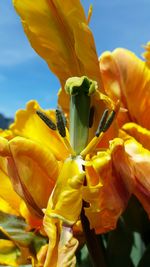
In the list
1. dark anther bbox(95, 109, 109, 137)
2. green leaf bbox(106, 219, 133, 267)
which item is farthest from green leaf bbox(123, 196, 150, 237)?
dark anther bbox(95, 109, 109, 137)

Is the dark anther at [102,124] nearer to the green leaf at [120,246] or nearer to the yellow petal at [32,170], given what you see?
the yellow petal at [32,170]

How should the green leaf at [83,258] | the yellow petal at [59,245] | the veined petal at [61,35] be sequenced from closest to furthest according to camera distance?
the yellow petal at [59,245], the veined petal at [61,35], the green leaf at [83,258]

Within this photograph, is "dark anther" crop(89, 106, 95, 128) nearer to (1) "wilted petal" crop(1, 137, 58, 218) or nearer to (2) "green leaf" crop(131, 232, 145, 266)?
(1) "wilted petal" crop(1, 137, 58, 218)

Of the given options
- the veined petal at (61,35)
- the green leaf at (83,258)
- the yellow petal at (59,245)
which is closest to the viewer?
the yellow petal at (59,245)

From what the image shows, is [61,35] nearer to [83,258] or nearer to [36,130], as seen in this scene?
[36,130]

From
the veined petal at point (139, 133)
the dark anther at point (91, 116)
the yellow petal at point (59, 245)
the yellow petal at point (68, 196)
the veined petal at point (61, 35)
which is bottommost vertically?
the yellow petal at point (59, 245)

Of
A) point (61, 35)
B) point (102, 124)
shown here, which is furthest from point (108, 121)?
point (61, 35)

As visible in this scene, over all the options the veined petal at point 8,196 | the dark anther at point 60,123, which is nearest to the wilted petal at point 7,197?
the veined petal at point 8,196
